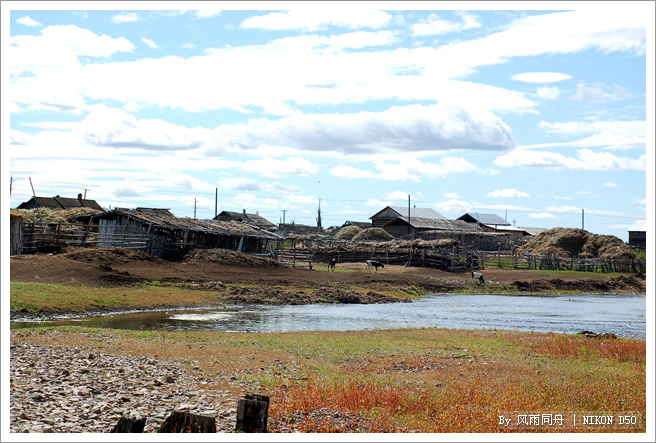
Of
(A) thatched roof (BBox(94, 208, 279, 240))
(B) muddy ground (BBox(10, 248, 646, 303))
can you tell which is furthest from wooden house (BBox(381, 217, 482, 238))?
(A) thatched roof (BBox(94, 208, 279, 240))

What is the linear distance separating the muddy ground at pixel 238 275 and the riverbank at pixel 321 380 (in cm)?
1785

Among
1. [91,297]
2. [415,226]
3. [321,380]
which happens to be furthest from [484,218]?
[321,380]

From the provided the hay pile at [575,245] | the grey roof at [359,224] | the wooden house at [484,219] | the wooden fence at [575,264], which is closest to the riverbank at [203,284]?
Answer: the wooden fence at [575,264]

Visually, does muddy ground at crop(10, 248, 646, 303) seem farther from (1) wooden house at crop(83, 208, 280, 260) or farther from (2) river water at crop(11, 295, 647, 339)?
(2) river water at crop(11, 295, 647, 339)

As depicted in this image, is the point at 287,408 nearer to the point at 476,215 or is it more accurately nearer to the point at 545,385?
the point at 545,385

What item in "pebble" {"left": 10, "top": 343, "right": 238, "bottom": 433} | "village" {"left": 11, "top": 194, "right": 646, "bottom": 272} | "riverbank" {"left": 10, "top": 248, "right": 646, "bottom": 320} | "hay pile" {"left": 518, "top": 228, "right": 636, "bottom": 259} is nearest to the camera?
"pebble" {"left": 10, "top": 343, "right": 238, "bottom": 433}

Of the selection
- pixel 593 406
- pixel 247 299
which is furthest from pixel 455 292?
pixel 593 406

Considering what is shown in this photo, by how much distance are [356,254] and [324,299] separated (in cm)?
3350

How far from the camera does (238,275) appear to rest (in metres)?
48.9

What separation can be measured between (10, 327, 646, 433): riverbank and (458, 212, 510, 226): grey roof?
105642 mm

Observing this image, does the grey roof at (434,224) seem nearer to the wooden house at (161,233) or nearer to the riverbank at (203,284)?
the riverbank at (203,284)

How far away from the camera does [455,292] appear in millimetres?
53281

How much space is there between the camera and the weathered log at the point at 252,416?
10234 mm

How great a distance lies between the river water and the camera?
1089 inches
